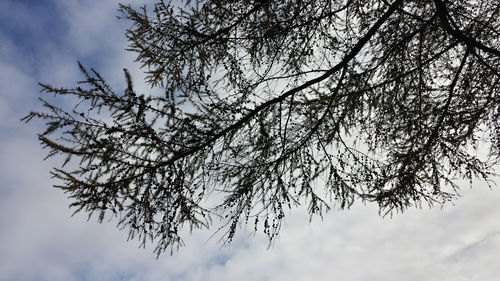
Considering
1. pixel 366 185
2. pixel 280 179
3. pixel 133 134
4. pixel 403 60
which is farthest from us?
pixel 403 60

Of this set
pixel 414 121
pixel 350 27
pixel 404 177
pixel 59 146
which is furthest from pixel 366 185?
pixel 59 146

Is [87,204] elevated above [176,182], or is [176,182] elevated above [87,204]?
[176,182]

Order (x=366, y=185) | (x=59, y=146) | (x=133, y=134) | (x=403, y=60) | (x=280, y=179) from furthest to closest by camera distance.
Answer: (x=403, y=60), (x=366, y=185), (x=280, y=179), (x=133, y=134), (x=59, y=146)

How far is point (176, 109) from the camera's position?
3492mm

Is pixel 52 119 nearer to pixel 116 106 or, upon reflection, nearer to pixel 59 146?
pixel 59 146

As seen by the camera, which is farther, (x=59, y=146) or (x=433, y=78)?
(x=433, y=78)

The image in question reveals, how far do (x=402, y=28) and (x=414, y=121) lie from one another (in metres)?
1.48

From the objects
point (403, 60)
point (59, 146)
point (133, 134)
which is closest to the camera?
point (59, 146)

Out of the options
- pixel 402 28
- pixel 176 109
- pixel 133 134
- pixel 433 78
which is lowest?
pixel 133 134

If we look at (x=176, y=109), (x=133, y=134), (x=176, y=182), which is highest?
(x=176, y=109)

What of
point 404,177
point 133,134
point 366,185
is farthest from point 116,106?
point 404,177

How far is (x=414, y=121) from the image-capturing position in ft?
15.6

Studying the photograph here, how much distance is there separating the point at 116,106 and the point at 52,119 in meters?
0.63

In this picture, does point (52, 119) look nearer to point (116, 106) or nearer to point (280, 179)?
point (116, 106)
